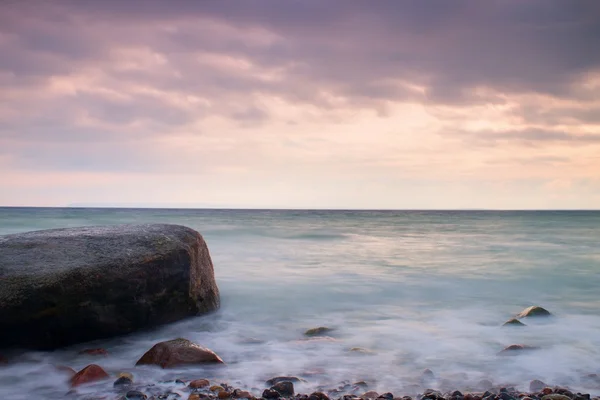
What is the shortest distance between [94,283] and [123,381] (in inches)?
49.8

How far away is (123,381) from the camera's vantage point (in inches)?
154

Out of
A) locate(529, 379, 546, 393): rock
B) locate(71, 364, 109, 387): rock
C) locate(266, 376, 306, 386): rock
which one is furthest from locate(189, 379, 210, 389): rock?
locate(529, 379, 546, 393): rock

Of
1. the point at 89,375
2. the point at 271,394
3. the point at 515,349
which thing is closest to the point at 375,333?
the point at 515,349

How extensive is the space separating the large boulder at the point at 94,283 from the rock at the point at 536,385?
11.1 ft

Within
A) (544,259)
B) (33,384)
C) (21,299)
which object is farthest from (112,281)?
(544,259)

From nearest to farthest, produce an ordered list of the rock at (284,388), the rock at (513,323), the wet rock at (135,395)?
the wet rock at (135,395)
the rock at (284,388)
the rock at (513,323)

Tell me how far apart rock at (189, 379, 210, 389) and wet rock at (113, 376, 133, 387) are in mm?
491

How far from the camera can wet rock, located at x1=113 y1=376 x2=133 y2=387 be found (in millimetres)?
3886

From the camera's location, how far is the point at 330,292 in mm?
8445

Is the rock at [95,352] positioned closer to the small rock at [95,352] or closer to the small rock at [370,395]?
the small rock at [95,352]

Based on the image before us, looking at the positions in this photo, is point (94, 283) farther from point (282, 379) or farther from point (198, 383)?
point (282, 379)

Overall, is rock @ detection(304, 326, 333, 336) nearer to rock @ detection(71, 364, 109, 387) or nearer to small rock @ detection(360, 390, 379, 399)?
small rock @ detection(360, 390, 379, 399)

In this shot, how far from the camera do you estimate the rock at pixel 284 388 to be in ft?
12.2

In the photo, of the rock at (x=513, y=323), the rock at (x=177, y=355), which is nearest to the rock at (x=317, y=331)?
the rock at (x=177, y=355)
